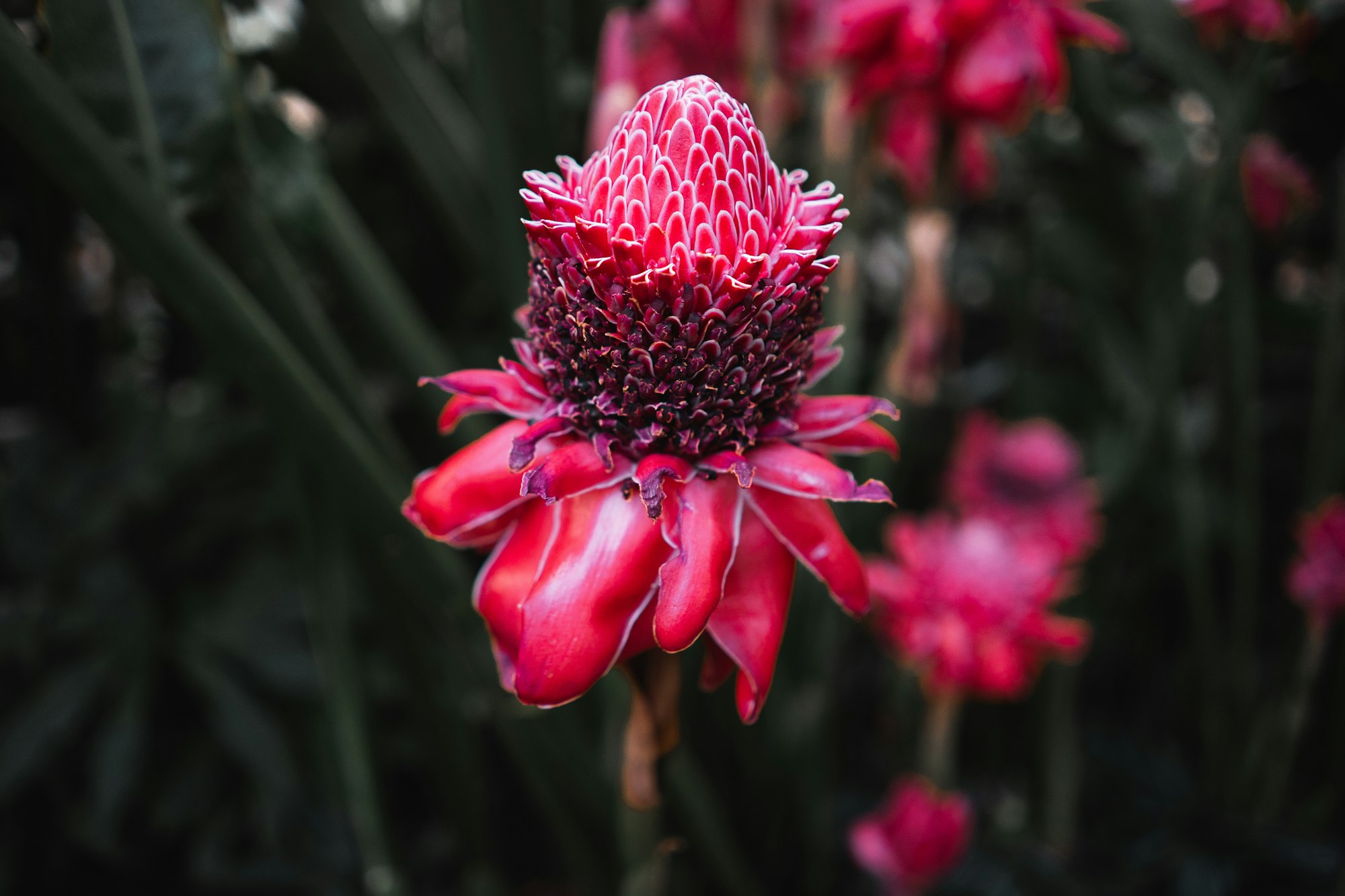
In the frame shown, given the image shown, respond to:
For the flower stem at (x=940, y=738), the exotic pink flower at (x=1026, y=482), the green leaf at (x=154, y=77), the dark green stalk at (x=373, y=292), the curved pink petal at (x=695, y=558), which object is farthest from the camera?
the exotic pink flower at (x=1026, y=482)

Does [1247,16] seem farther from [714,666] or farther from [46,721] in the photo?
[46,721]

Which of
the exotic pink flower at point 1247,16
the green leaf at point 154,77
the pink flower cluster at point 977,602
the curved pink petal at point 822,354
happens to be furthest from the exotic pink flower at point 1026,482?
the green leaf at point 154,77

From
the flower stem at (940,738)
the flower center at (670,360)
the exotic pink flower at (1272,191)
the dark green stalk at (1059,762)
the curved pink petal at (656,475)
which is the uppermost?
the flower center at (670,360)

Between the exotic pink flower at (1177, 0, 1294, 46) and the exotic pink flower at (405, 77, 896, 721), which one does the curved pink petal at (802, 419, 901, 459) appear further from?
the exotic pink flower at (1177, 0, 1294, 46)

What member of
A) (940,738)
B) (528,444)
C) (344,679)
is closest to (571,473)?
(528,444)

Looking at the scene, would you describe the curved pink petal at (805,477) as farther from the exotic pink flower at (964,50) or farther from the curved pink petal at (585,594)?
the exotic pink flower at (964,50)

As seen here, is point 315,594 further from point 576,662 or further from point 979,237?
point 979,237

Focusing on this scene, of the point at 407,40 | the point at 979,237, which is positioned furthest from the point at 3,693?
the point at 979,237
